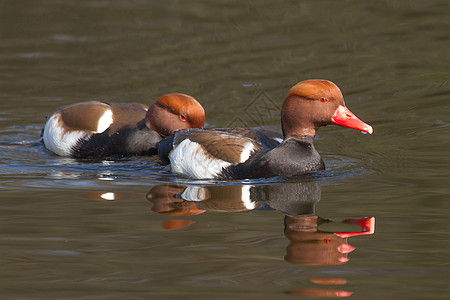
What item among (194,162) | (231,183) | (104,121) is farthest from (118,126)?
(231,183)

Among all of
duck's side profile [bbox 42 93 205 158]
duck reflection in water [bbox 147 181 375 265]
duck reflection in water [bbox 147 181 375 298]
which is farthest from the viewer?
duck's side profile [bbox 42 93 205 158]

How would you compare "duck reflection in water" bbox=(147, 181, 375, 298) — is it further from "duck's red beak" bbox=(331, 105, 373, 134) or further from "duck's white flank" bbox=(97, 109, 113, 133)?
"duck's white flank" bbox=(97, 109, 113, 133)

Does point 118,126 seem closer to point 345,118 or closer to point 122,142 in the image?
point 122,142

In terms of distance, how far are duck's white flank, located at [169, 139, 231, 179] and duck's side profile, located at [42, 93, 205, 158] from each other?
84 cm

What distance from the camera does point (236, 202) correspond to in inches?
265

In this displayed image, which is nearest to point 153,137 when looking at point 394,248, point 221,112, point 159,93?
point 221,112

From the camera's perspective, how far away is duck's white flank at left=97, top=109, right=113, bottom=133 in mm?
9688

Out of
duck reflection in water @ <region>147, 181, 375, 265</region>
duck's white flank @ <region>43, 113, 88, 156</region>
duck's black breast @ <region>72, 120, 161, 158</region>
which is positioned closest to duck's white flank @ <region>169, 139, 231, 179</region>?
duck reflection in water @ <region>147, 181, 375, 265</region>

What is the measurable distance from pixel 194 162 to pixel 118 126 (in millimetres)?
1859

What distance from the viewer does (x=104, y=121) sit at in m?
9.72

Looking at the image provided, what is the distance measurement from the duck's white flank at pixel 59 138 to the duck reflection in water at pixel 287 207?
2.48 meters

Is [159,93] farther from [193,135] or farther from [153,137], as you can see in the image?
[193,135]

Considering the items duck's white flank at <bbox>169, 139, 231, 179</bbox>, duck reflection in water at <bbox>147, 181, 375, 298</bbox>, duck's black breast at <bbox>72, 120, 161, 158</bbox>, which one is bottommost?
duck reflection in water at <bbox>147, 181, 375, 298</bbox>

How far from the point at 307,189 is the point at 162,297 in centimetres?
309
